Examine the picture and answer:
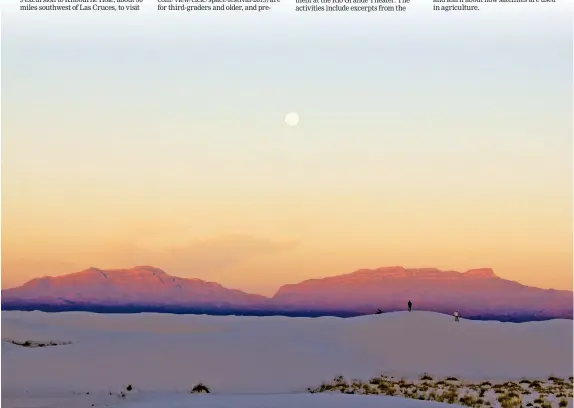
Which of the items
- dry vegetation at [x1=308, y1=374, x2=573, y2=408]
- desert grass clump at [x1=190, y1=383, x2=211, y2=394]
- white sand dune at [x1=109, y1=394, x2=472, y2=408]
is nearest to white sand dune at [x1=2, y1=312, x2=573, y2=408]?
desert grass clump at [x1=190, y1=383, x2=211, y2=394]

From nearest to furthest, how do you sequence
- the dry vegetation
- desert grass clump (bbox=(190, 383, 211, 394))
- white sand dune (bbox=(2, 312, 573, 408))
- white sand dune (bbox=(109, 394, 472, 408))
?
white sand dune (bbox=(109, 394, 472, 408)), the dry vegetation, desert grass clump (bbox=(190, 383, 211, 394)), white sand dune (bbox=(2, 312, 573, 408))

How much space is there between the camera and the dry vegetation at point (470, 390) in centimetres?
2405

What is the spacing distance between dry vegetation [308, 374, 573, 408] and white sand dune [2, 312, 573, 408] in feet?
5.20

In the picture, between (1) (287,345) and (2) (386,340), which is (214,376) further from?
(2) (386,340)

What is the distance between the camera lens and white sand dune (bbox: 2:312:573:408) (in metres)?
28.9

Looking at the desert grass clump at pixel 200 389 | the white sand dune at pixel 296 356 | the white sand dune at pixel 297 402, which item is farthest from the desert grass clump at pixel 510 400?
the desert grass clump at pixel 200 389

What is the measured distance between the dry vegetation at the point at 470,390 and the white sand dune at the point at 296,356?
5.20ft

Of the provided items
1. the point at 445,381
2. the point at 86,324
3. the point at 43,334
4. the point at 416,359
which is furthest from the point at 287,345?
the point at 86,324

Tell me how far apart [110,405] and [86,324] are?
47.4 meters

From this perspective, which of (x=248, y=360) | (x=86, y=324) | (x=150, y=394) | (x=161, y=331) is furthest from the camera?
(x=86, y=324)

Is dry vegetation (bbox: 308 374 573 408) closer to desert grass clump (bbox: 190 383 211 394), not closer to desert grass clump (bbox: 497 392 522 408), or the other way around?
desert grass clump (bbox: 497 392 522 408)

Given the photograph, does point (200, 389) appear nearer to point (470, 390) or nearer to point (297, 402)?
point (470, 390)

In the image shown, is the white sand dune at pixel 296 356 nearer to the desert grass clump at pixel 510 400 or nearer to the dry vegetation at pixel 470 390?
the dry vegetation at pixel 470 390

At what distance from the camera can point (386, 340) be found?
37719 mm
